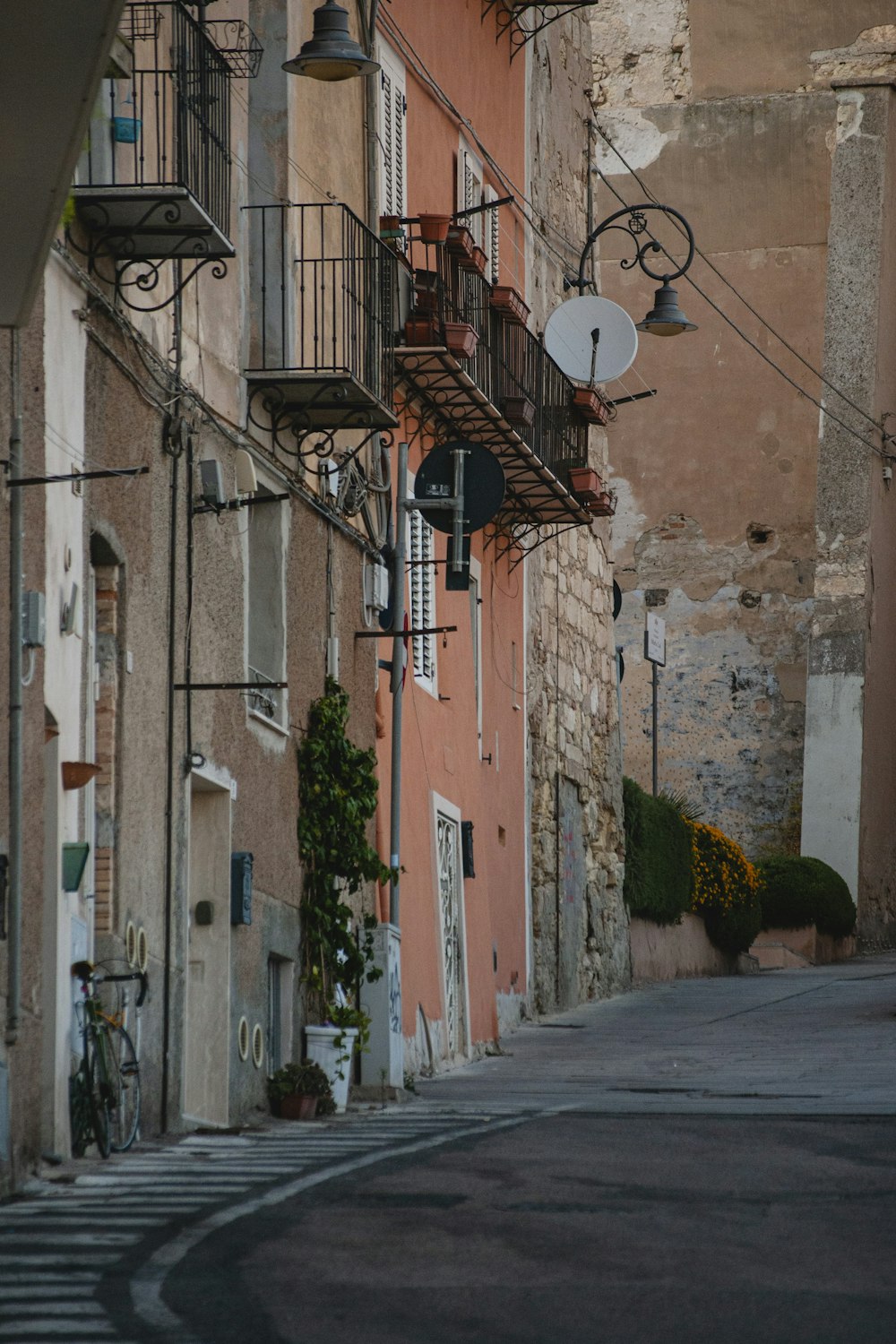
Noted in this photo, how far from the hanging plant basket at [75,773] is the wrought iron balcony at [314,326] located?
4.56 metres

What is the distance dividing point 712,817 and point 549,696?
12.4m

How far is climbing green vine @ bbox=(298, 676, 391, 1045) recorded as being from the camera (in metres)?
16.9

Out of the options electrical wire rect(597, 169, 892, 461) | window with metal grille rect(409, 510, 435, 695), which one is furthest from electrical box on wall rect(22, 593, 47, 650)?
electrical wire rect(597, 169, 892, 461)

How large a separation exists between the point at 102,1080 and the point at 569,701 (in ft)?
51.7

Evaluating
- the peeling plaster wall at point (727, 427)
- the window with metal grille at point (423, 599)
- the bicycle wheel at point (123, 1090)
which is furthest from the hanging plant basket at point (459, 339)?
the peeling plaster wall at point (727, 427)

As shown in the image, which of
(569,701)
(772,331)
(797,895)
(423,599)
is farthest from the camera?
(772,331)

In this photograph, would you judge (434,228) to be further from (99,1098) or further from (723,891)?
(723,891)

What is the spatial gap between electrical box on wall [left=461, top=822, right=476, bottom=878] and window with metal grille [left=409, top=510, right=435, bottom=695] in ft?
4.42

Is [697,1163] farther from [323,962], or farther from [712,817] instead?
[712,817]

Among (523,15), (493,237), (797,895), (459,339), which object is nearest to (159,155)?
(459,339)

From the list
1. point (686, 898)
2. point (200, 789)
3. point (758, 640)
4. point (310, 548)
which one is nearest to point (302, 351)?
point (310, 548)

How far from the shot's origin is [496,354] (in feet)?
71.8

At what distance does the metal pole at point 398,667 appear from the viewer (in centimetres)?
1841

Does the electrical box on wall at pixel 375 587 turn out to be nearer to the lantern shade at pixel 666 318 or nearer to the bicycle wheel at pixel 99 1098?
the lantern shade at pixel 666 318
